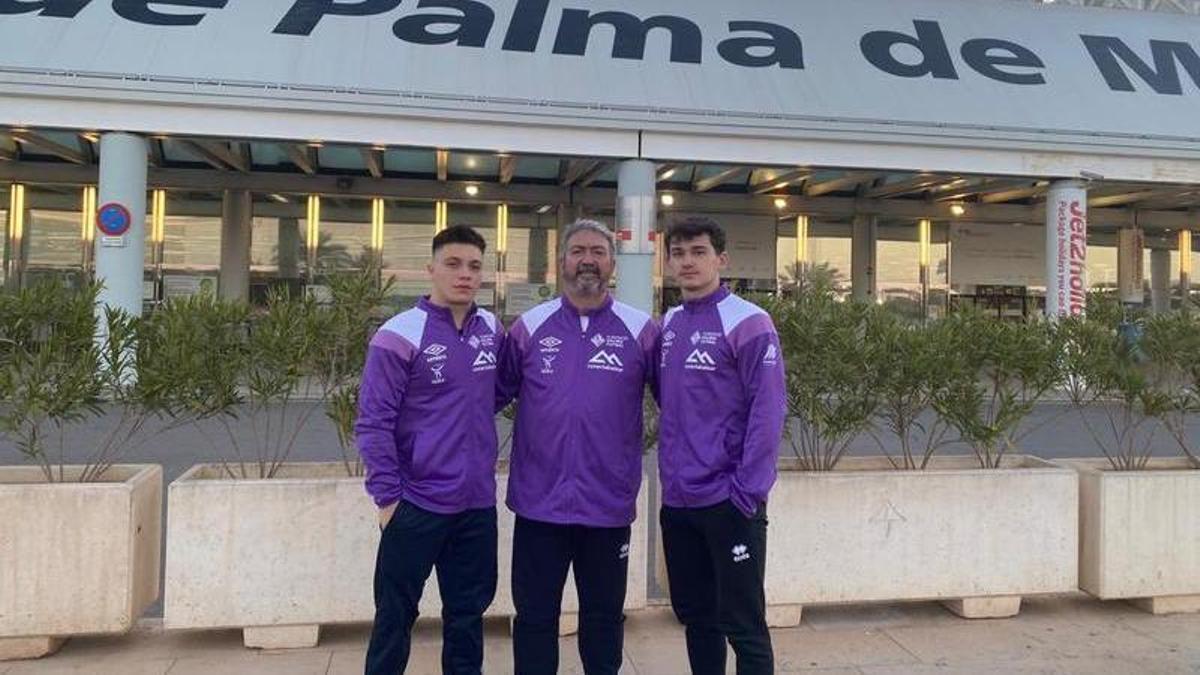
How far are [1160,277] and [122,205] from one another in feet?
76.7

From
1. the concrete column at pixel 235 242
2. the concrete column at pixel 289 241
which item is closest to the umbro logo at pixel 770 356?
the concrete column at pixel 235 242

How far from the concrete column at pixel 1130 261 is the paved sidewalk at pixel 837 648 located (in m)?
20.1

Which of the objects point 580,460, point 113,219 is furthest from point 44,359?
point 113,219

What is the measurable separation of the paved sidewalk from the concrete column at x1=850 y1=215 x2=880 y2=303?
1688 cm

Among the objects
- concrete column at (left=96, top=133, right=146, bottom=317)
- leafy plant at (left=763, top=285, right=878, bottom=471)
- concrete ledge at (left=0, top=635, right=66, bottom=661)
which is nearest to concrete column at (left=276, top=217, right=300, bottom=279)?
concrete column at (left=96, top=133, right=146, bottom=317)

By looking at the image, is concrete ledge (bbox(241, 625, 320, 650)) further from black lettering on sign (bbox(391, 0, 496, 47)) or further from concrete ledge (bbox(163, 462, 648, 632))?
black lettering on sign (bbox(391, 0, 496, 47))

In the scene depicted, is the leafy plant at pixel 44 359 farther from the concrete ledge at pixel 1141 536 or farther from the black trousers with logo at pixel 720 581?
the concrete ledge at pixel 1141 536

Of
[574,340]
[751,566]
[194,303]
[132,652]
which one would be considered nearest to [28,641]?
[132,652]

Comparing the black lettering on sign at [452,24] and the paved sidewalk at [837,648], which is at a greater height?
the black lettering on sign at [452,24]

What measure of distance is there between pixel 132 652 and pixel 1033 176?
14860mm

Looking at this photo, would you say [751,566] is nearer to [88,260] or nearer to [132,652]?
[132,652]

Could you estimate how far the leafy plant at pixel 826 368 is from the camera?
479cm

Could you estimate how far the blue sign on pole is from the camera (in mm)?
12422

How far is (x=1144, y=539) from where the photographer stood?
16.2 feet
